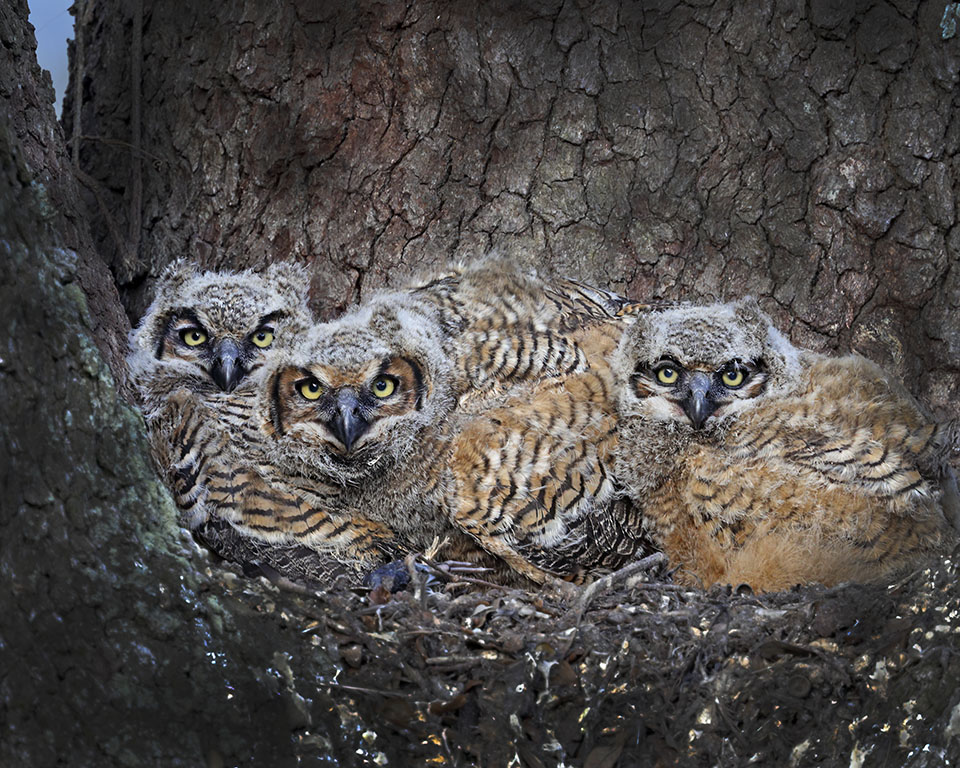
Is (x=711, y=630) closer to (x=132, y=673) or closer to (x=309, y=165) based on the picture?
(x=132, y=673)

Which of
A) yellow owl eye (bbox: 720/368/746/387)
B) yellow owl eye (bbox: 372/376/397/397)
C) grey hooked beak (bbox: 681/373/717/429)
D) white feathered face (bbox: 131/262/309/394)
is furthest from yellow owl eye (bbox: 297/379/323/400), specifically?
yellow owl eye (bbox: 720/368/746/387)

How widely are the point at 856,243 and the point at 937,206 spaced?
26cm

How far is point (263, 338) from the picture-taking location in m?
3.16

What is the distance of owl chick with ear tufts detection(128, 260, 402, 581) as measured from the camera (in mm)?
2625

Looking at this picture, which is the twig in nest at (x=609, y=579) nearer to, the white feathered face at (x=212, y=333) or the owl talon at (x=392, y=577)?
the owl talon at (x=392, y=577)

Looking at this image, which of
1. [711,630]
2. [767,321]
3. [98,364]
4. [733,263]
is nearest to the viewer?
[98,364]

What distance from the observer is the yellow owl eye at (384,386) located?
9.21 ft

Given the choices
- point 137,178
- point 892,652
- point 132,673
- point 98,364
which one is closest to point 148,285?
point 137,178

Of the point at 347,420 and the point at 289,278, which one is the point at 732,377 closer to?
the point at 347,420

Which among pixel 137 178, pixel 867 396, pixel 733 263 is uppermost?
pixel 137 178

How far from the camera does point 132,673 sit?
176cm

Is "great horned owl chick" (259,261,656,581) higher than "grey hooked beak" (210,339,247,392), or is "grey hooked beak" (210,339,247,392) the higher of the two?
"grey hooked beak" (210,339,247,392)

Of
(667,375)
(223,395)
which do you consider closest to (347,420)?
(223,395)

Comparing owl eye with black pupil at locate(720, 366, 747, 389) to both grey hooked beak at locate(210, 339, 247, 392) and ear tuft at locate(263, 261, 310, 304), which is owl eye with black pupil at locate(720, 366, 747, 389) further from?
grey hooked beak at locate(210, 339, 247, 392)
